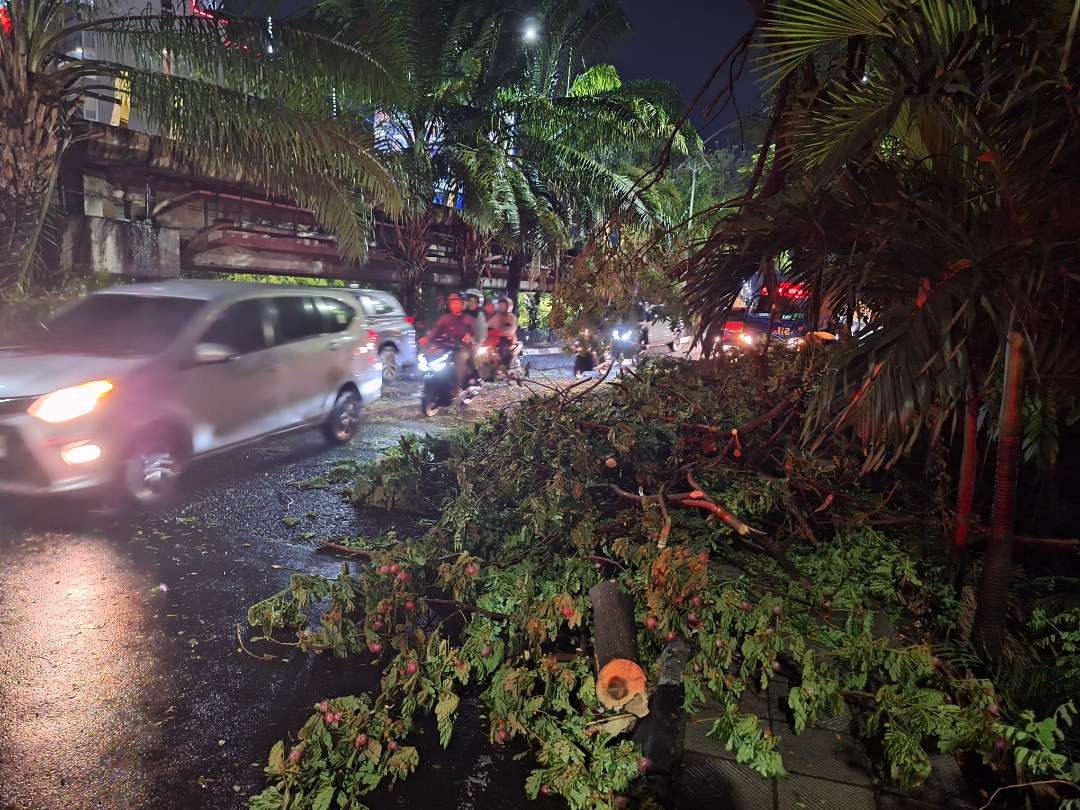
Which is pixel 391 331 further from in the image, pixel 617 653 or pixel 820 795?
pixel 820 795

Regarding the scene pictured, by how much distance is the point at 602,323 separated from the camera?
646 centimetres

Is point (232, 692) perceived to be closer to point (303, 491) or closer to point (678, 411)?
point (303, 491)

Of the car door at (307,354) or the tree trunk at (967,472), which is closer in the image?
the tree trunk at (967,472)

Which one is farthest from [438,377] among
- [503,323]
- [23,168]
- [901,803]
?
[901,803]

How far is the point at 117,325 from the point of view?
20.6 feet

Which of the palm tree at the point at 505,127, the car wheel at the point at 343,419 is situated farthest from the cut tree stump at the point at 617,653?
the palm tree at the point at 505,127

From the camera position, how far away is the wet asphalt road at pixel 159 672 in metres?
2.80

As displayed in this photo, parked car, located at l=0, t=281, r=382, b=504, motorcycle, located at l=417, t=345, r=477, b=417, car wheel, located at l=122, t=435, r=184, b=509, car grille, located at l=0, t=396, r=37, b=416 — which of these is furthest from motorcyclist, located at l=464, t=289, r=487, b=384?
car grille, located at l=0, t=396, r=37, b=416

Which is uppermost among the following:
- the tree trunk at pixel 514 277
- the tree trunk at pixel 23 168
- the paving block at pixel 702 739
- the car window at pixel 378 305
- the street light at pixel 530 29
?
the street light at pixel 530 29

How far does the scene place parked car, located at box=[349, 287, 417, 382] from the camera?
39.0 feet

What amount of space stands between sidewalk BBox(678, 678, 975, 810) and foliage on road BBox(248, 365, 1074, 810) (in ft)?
0.22

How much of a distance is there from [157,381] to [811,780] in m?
5.41

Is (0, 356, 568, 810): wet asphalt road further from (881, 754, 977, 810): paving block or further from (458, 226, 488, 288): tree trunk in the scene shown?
(458, 226, 488, 288): tree trunk

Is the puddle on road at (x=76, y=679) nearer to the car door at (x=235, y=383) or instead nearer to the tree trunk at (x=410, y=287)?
the car door at (x=235, y=383)
